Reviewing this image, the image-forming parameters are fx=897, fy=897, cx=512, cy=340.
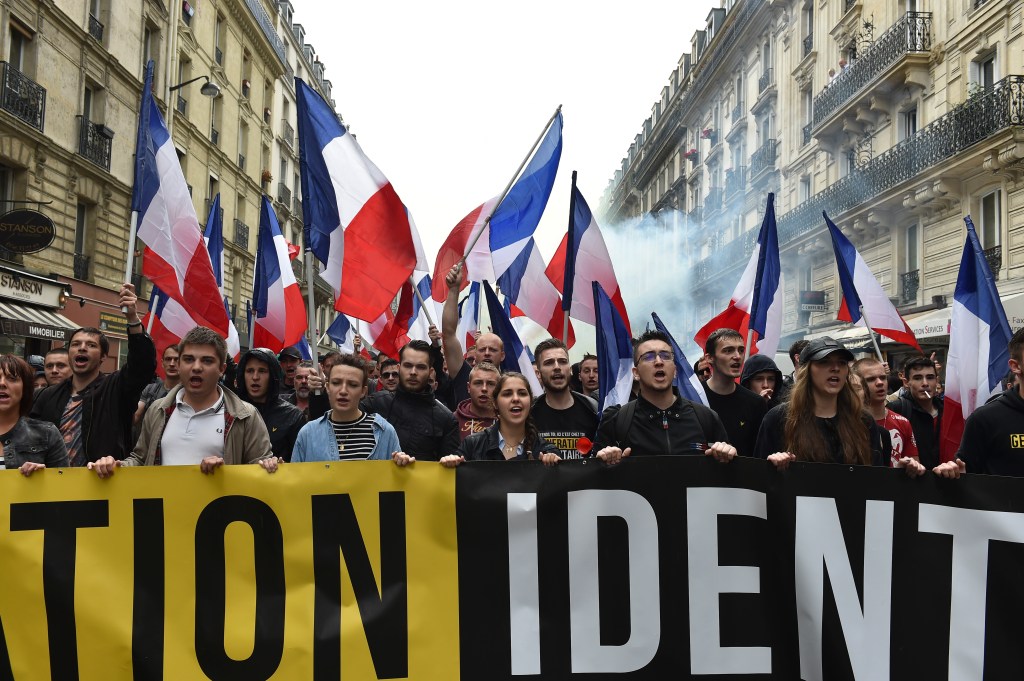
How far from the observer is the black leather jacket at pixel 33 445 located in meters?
3.89

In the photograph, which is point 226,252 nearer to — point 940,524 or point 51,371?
point 51,371

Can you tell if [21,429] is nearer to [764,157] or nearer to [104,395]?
[104,395]

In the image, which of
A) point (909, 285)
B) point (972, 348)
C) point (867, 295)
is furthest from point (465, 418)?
point (909, 285)

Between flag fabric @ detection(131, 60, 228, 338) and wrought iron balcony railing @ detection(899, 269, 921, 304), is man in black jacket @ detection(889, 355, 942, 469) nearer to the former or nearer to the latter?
flag fabric @ detection(131, 60, 228, 338)

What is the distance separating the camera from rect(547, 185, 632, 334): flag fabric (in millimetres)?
6961

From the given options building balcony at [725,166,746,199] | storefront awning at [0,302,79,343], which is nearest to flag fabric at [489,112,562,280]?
storefront awning at [0,302,79,343]

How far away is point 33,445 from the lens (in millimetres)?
3928

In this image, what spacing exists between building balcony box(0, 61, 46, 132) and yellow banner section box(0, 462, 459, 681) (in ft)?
52.7

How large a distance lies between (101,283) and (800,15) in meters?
24.0

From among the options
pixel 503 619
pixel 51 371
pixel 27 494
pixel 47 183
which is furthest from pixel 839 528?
pixel 47 183

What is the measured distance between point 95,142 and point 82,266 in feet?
9.73

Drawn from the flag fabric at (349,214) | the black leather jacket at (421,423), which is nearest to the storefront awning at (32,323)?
the flag fabric at (349,214)

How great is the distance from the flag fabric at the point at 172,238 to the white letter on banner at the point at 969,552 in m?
4.83

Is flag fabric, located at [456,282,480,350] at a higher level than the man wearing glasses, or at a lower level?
higher
